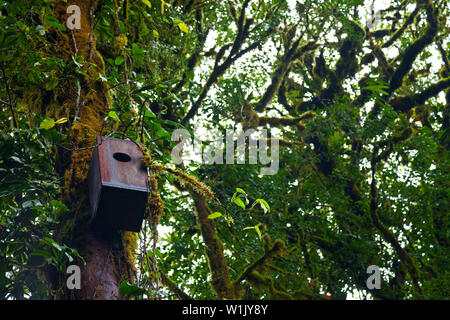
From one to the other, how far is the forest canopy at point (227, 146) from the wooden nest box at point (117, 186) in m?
0.08

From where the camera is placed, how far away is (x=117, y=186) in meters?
2.02

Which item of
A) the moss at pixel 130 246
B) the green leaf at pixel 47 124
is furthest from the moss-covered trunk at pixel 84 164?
the green leaf at pixel 47 124

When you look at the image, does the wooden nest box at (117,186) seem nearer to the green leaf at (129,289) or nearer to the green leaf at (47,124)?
the green leaf at (47,124)

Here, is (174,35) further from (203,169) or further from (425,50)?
(425,50)

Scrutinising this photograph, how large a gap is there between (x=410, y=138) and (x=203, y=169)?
294 cm

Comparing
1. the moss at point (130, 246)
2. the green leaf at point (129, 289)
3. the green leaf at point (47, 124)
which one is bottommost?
the green leaf at point (129, 289)

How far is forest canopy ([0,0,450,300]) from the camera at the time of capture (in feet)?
7.57

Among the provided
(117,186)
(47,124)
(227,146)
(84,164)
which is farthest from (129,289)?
(227,146)

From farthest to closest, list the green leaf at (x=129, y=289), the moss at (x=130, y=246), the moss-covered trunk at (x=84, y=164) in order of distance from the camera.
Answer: the moss at (x=130, y=246) → the moss-covered trunk at (x=84, y=164) → the green leaf at (x=129, y=289)

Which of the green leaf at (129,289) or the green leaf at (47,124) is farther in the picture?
the green leaf at (47,124)

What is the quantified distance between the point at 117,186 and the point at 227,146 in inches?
178

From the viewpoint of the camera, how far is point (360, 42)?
8.33 m

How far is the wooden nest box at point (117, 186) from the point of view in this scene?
2021 millimetres
